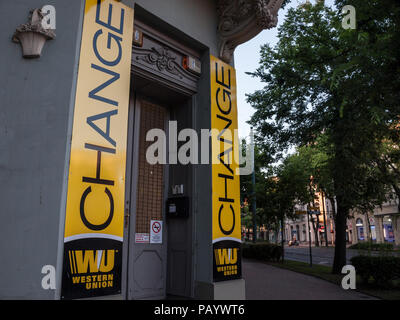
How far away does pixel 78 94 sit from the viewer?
13.0ft

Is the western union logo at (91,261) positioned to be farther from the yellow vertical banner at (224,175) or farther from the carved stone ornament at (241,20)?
the carved stone ornament at (241,20)

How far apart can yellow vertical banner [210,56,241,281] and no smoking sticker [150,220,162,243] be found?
1.10 m

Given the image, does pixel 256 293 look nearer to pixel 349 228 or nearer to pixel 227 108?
pixel 227 108

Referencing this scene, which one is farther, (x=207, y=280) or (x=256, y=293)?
(x=256, y=293)

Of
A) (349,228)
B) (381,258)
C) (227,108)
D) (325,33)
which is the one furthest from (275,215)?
(349,228)

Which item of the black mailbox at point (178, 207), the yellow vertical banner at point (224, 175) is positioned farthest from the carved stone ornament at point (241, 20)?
the black mailbox at point (178, 207)

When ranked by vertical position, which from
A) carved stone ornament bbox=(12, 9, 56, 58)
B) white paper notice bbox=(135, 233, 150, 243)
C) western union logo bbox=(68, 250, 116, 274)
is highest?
carved stone ornament bbox=(12, 9, 56, 58)

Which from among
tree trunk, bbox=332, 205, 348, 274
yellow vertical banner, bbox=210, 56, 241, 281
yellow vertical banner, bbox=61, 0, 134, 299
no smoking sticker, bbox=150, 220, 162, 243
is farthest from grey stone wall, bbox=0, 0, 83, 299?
tree trunk, bbox=332, 205, 348, 274

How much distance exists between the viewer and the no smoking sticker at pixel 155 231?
5.73m

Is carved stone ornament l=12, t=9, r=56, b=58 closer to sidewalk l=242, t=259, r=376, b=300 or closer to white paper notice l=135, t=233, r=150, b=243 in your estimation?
white paper notice l=135, t=233, r=150, b=243

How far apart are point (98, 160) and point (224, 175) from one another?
2.77m

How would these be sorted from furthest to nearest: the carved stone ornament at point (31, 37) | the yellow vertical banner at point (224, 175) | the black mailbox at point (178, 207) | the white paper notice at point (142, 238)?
the black mailbox at point (178, 207) → the yellow vertical banner at point (224, 175) → the white paper notice at point (142, 238) → the carved stone ornament at point (31, 37)

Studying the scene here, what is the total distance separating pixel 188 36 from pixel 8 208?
4448mm

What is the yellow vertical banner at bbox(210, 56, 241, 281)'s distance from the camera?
5652 millimetres
